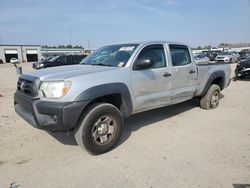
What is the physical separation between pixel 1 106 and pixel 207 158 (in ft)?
20.2

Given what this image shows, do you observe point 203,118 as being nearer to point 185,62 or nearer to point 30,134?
point 185,62

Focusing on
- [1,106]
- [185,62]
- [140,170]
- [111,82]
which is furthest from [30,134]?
[185,62]

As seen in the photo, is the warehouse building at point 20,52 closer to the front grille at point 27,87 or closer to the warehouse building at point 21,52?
the warehouse building at point 21,52

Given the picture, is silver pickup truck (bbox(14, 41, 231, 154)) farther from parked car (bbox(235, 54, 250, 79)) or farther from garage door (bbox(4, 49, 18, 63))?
garage door (bbox(4, 49, 18, 63))

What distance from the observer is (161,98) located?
16.0 ft

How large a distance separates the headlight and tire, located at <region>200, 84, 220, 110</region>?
4.41 m

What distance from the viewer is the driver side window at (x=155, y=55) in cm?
461

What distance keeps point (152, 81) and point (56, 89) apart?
1.92 meters

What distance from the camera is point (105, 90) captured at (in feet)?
12.4

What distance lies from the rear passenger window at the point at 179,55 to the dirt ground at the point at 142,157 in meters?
1.42

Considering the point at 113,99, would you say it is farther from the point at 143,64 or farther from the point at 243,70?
the point at 243,70

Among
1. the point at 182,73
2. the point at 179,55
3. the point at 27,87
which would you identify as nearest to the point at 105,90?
the point at 27,87

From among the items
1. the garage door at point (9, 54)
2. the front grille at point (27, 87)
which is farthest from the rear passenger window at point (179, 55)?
the garage door at point (9, 54)

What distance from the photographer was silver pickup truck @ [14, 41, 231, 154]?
3455 millimetres
